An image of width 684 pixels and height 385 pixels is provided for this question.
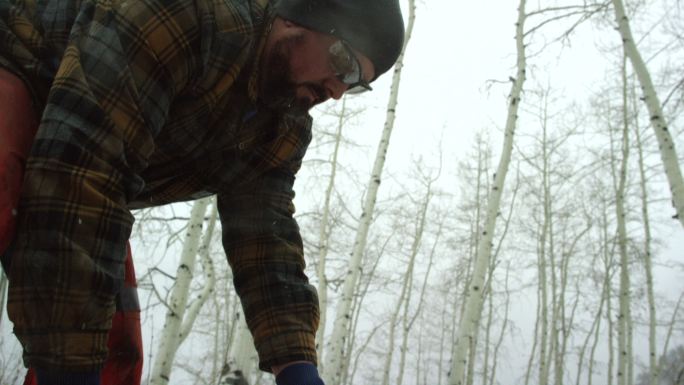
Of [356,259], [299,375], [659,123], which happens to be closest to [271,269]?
[299,375]

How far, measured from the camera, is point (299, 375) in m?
1.51

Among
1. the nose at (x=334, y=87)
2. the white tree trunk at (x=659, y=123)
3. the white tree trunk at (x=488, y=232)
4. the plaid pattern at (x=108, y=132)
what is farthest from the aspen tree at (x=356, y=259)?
the nose at (x=334, y=87)

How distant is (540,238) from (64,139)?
18211 mm

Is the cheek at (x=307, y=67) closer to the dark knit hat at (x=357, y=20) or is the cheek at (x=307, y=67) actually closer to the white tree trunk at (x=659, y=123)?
the dark knit hat at (x=357, y=20)

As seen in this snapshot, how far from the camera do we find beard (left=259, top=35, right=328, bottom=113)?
134 centimetres

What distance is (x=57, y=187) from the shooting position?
89cm

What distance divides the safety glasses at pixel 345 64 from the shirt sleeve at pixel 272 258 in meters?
0.29

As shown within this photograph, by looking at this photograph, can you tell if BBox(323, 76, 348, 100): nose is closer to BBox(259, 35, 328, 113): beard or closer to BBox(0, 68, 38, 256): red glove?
BBox(259, 35, 328, 113): beard

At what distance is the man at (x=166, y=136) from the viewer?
883 millimetres

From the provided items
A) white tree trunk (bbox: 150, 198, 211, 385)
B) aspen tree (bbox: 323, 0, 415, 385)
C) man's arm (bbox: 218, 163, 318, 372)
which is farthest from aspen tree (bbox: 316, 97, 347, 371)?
man's arm (bbox: 218, 163, 318, 372)

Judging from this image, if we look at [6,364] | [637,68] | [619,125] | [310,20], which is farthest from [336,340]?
[619,125]

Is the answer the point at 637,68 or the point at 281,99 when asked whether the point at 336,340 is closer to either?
the point at 637,68

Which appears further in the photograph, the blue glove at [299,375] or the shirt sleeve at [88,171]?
the blue glove at [299,375]

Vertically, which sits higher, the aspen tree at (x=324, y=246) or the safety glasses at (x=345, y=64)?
the aspen tree at (x=324, y=246)
